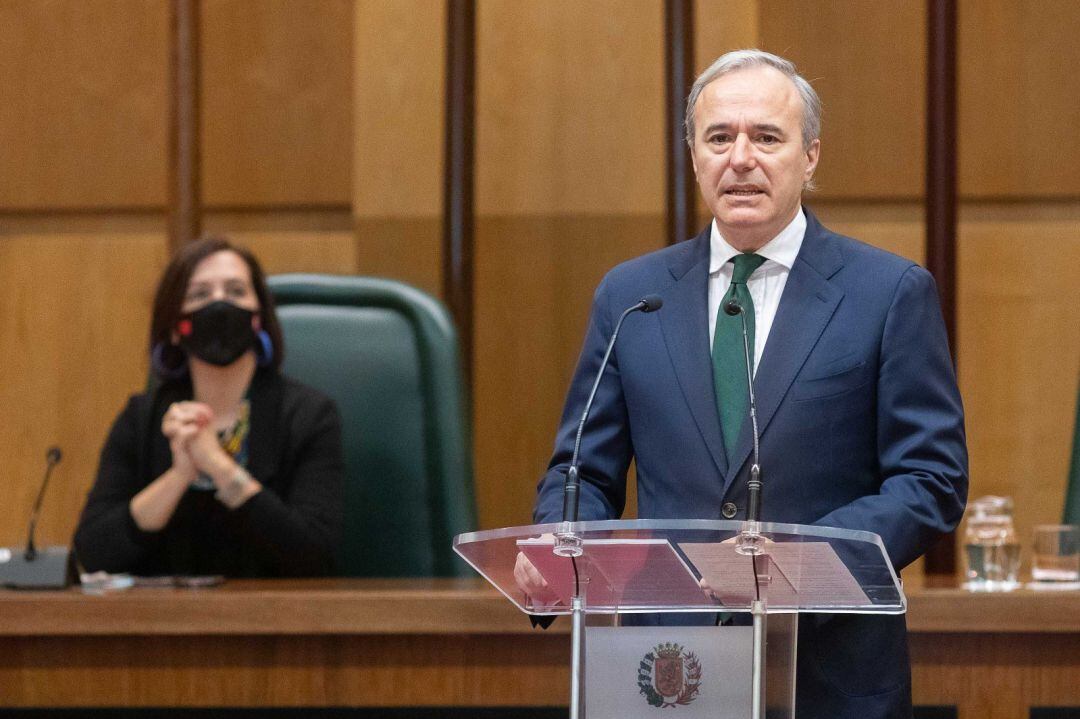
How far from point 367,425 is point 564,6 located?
47.7 inches

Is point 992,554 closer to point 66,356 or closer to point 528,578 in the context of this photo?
point 528,578

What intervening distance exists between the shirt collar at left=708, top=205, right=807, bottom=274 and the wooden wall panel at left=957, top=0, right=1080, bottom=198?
192 cm

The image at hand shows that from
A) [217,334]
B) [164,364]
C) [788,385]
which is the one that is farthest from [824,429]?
[164,364]

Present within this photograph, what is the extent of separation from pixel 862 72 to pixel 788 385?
2.03 m

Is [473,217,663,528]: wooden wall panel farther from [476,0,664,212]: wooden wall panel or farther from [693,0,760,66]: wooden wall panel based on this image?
[693,0,760,66]: wooden wall panel

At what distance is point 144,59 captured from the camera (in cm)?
361

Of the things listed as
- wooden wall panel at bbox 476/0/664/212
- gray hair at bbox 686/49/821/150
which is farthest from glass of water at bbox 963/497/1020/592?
wooden wall panel at bbox 476/0/664/212

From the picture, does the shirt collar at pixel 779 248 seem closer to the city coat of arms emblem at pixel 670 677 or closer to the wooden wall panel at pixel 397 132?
the city coat of arms emblem at pixel 670 677

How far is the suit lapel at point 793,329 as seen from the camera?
4.93ft

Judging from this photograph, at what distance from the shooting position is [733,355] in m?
1.56

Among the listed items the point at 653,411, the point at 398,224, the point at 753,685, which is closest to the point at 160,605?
the point at 653,411

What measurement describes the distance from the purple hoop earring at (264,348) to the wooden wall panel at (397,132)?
2.80 ft

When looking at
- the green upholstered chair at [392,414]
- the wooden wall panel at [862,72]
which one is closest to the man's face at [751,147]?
the green upholstered chair at [392,414]

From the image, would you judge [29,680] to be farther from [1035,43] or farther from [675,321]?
[1035,43]
